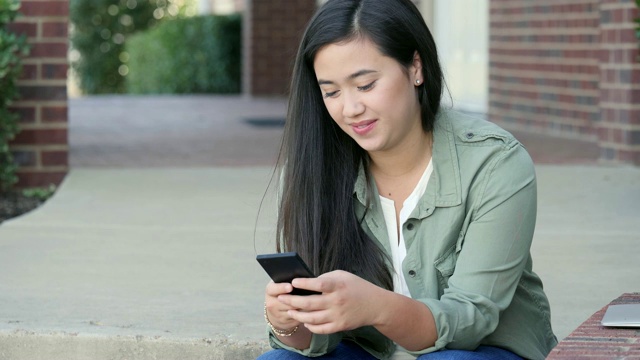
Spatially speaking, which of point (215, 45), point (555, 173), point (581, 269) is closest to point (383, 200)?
point (581, 269)

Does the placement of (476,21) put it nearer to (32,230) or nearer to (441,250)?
(32,230)

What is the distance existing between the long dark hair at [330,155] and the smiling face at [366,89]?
1.2 inches

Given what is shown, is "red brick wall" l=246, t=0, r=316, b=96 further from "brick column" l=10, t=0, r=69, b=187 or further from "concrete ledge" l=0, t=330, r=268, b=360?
"concrete ledge" l=0, t=330, r=268, b=360

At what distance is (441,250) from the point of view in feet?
9.29

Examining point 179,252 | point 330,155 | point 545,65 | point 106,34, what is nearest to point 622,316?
point 330,155

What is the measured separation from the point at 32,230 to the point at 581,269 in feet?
8.53

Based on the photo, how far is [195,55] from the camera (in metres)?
19.8

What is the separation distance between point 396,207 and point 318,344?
1.29 ft

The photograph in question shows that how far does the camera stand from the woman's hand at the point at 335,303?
250 centimetres

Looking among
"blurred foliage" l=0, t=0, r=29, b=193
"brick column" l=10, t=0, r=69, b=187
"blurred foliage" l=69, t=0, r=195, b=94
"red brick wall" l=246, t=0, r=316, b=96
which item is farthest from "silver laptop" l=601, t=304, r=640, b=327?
"blurred foliage" l=69, t=0, r=195, b=94

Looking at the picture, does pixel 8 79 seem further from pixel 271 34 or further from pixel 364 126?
pixel 271 34

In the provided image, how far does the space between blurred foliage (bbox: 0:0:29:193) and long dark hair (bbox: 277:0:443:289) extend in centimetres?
396

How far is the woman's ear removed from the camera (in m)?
2.83

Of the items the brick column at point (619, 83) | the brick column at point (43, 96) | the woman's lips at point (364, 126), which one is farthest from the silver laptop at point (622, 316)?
the brick column at point (43, 96)
